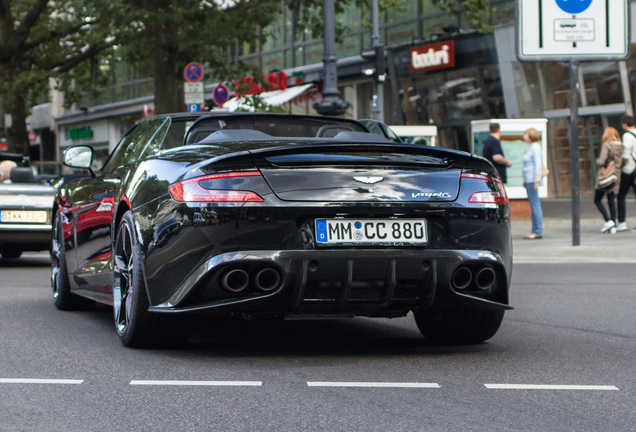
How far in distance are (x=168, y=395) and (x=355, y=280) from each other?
116 cm

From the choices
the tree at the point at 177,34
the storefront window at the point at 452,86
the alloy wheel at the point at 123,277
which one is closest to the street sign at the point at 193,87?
the tree at the point at 177,34

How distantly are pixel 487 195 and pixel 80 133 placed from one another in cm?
5423

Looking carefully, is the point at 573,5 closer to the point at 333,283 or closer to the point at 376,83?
the point at 376,83

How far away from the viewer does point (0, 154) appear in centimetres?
1695

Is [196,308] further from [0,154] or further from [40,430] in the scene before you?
[0,154]

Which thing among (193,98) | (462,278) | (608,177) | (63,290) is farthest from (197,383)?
(193,98)

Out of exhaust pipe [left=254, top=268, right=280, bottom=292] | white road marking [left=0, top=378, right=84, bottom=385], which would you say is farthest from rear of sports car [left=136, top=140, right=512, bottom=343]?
white road marking [left=0, top=378, right=84, bottom=385]

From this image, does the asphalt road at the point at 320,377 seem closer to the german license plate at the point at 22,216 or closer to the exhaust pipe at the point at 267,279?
the exhaust pipe at the point at 267,279

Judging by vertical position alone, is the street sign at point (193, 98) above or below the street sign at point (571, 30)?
below

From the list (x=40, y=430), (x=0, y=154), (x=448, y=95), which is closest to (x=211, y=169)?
(x=40, y=430)

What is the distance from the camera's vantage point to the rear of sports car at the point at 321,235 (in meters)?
5.65

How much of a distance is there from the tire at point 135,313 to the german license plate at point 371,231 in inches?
40.8

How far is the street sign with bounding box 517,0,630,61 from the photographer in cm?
1509

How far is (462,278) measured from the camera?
5961 millimetres
